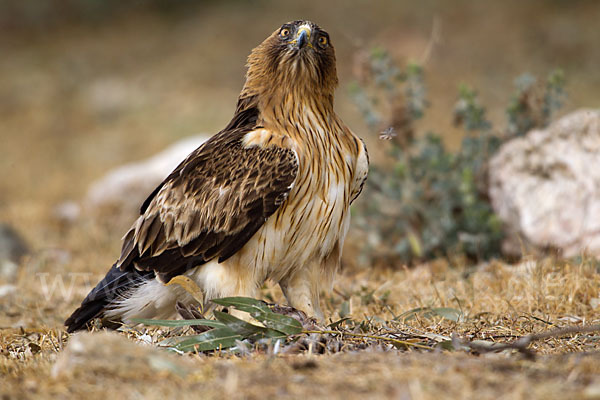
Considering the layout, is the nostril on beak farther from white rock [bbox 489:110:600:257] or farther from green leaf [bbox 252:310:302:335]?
white rock [bbox 489:110:600:257]

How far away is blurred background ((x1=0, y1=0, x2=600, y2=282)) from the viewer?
36.4 feet

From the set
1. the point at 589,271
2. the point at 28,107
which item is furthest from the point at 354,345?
the point at 28,107

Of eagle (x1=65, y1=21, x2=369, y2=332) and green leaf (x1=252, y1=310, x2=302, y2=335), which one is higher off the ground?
eagle (x1=65, y1=21, x2=369, y2=332)

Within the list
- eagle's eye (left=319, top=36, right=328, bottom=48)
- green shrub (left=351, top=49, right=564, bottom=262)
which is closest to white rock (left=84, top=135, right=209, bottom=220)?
green shrub (left=351, top=49, right=564, bottom=262)

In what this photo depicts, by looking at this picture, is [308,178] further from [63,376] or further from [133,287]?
[63,376]

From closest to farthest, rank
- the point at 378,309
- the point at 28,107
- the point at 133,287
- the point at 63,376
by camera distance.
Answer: the point at 63,376 < the point at 133,287 < the point at 378,309 < the point at 28,107

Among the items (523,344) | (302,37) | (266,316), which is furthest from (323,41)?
(523,344)

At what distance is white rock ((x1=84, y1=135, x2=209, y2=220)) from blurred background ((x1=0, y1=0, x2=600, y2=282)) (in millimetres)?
374

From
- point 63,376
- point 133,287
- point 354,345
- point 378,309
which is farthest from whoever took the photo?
point 378,309

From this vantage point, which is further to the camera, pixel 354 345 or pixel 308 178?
pixel 308 178

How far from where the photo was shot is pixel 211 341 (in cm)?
307

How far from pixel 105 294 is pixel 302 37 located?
1764 mm

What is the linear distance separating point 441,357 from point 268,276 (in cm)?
150

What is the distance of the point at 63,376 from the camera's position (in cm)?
233
